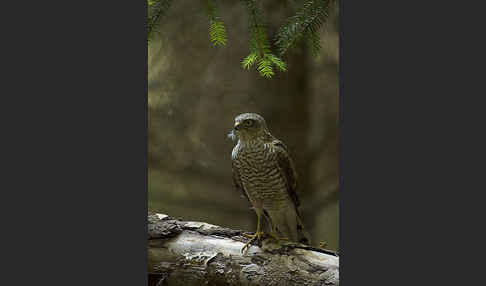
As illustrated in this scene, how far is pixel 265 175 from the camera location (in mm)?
2184

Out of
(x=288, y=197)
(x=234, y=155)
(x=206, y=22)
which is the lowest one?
(x=288, y=197)

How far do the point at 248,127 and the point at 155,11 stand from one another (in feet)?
2.42

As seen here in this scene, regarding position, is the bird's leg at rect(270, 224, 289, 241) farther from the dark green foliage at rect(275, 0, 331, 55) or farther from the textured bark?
the dark green foliage at rect(275, 0, 331, 55)

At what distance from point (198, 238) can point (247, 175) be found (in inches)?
16.6

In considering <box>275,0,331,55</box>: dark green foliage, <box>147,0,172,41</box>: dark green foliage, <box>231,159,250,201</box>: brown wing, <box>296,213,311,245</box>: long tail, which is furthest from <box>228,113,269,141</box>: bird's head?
<box>147,0,172,41</box>: dark green foliage

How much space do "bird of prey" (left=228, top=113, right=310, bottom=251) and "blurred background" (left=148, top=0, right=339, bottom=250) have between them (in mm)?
50

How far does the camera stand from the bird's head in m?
2.10

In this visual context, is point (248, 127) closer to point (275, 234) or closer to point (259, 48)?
point (259, 48)

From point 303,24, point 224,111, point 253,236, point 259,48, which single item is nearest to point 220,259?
point 253,236

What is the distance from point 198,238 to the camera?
2217mm

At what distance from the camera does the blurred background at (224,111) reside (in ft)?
6.78

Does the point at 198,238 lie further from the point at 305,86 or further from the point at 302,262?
the point at 305,86

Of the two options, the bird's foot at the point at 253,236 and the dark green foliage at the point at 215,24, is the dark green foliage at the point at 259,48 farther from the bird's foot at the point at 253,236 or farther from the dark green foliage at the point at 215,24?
the bird's foot at the point at 253,236

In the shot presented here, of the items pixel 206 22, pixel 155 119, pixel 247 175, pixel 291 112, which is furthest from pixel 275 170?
pixel 206 22
